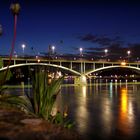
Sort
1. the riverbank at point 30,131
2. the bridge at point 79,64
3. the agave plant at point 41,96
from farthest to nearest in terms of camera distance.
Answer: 1. the bridge at point 79,64
2. the agave plant at point 41,96
3. the riverbank at point 30,131

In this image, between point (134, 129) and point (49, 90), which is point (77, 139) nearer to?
point (49, 90)

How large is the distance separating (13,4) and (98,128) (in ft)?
23.6

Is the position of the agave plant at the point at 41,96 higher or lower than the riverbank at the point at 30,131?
higher

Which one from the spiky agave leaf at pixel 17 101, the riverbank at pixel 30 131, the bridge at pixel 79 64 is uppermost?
the bridge at pixel 79 64

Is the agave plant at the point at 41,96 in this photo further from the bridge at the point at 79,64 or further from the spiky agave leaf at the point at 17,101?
the bridge at the point at 79,64

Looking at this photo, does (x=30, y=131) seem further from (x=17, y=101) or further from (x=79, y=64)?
(x=79, y=64)

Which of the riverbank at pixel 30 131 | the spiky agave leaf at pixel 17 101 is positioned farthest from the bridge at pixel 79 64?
the riverbank at pixel 30 131

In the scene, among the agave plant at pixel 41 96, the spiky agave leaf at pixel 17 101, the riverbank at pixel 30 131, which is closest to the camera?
the riverbank at pixel 30 131

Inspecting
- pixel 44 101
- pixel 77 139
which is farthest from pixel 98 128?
pixel 77 139

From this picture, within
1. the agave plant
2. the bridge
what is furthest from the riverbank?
the bridge

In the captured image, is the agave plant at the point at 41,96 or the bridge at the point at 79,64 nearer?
the agave plant at the point at 41,96

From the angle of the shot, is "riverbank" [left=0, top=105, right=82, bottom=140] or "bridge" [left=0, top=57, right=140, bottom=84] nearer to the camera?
"riverbank" [left=0, top=105, right=82, bottom=140]

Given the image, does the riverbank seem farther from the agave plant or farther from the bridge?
the bridge

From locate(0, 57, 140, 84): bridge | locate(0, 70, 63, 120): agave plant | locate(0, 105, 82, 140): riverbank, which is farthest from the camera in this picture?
locate(0, 57, 140, 84): bridge
